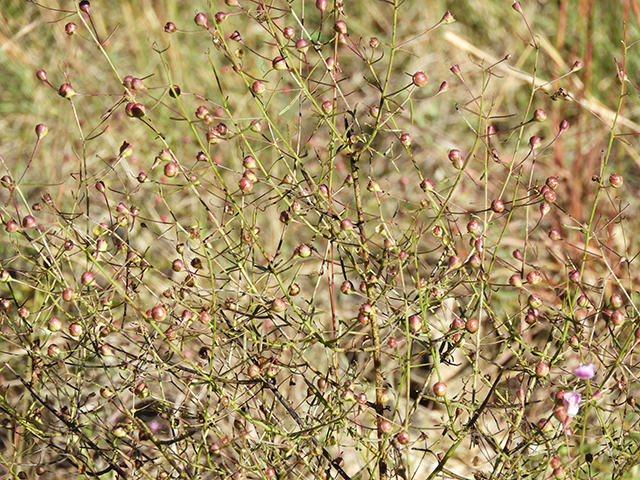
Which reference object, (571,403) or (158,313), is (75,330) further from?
(571,403)

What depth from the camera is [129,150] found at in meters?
1.00

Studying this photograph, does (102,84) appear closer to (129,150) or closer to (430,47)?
(430,47)

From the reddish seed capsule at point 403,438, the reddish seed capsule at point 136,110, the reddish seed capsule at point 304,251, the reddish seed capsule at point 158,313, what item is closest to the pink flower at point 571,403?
the reddish seed capsule at point 403,438

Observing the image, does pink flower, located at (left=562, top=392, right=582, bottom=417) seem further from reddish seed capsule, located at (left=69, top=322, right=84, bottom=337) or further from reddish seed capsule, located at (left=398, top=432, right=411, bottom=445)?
reddish seed capsule, located at (left=69, top=322, right=84, bottom=337)

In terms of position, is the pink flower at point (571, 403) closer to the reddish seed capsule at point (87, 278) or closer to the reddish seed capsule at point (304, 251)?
the reddish seed capsule at point (304, 251)

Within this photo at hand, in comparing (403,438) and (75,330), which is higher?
(403,438)

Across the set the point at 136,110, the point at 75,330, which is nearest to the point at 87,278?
the point at 75,330

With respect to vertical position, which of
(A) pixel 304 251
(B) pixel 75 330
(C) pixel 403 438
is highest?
(A) pixel 304 251

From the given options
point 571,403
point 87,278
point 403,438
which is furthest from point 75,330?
point 571,403

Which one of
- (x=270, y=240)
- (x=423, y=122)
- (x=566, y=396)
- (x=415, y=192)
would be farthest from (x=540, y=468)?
(x=423, y=122)

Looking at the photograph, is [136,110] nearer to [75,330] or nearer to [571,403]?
[75,330]

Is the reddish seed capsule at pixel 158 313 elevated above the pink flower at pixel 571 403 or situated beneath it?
situated beneath

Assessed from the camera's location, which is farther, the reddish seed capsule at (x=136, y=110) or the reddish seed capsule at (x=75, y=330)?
the reddish seed capsule at (x=75, y=330)

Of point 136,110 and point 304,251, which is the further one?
point 304,251
